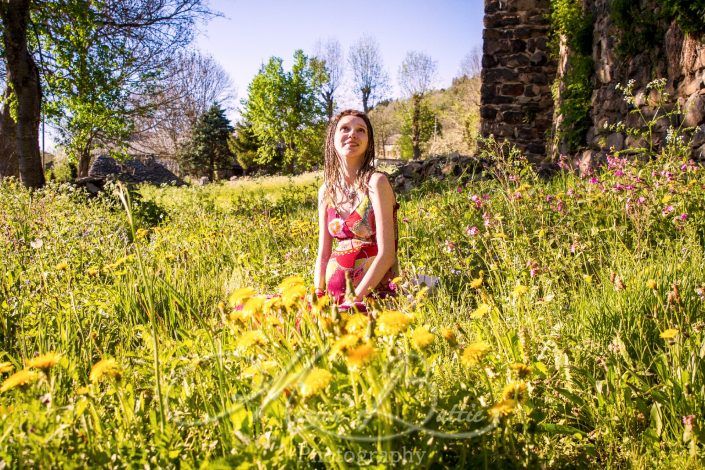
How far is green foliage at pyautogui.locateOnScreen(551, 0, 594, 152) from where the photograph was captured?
750 centimetres

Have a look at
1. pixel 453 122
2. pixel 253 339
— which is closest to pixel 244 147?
pixel 453 122

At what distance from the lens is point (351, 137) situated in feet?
8.59

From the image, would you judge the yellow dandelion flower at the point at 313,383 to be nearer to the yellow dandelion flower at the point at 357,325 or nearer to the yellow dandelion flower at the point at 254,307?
the yellow dandelion flower at the point at 357,325

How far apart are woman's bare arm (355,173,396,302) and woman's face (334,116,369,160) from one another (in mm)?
177

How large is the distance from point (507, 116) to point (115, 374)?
30.4ft

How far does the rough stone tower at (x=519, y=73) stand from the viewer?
29.8ft

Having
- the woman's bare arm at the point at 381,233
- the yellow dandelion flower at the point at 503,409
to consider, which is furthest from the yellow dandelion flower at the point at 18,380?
the woman's bare arm at the point at 381,233

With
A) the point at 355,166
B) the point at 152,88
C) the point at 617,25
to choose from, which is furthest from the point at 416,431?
the point at 152,88

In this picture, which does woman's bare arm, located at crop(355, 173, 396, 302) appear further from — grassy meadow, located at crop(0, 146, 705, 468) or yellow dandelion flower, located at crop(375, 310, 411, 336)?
yellow dandelion flower, located at crop(375, 310, 411, 336)

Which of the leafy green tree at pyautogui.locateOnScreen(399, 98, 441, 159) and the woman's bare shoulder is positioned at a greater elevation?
the leafy green tree at pyautogui.locateOnScreen(399, 98, 441, 159)

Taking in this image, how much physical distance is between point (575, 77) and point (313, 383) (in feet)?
26.4

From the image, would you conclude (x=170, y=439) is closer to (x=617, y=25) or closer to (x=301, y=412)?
(x=301, y=412)

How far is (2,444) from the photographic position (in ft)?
3.95

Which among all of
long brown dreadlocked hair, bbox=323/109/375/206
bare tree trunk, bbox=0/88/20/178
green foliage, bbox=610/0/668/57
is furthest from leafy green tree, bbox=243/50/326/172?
long brown dreadlocked hair, bbox=323/109/375/206
